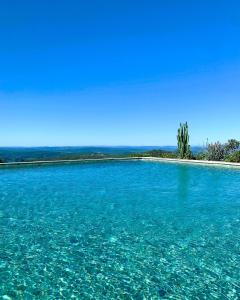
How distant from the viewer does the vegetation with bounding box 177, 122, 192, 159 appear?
21781mm

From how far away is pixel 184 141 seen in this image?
2181 centimetres

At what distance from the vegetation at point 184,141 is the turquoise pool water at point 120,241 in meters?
8.95

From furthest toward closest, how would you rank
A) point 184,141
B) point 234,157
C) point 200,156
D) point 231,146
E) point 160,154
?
point 160,154 → point 200,156 → point 184,141 → point 231,146 → point 234,157

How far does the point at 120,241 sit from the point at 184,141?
16310mm

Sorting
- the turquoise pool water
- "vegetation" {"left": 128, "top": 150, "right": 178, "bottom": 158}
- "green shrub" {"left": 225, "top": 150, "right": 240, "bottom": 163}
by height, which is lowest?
the turquoise pool water

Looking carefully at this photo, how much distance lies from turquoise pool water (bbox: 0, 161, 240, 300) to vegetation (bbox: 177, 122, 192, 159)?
8.95 meters

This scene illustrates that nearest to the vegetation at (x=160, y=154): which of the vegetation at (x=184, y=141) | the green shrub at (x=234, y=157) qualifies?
the vegetation at (x=184, y=141)

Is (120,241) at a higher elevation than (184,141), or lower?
lower

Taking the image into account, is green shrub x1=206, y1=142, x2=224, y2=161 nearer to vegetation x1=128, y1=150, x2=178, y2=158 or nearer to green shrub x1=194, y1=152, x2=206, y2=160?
green shrub x1=194, y1=152, x2=206, y2=160

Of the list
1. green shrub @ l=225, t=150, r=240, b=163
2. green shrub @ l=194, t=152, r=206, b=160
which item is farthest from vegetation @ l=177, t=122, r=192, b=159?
green shrub @ l=225, t=150, r=240, b=163

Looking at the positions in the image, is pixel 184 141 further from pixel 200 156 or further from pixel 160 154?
pixel 160 154

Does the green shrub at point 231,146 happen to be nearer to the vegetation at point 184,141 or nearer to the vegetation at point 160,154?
A: the vegetation at point 184,141

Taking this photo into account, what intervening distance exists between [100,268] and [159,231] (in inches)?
89.3

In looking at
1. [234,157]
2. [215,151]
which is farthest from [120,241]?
[215,151]
